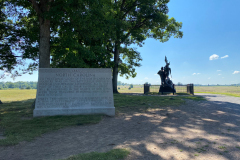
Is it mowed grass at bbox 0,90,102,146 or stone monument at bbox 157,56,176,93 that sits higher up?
stone monument at bbox 157,56,176,93

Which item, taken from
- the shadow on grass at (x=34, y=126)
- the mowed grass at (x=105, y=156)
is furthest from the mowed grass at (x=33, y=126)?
the mowed grass at (x=105, y=156)

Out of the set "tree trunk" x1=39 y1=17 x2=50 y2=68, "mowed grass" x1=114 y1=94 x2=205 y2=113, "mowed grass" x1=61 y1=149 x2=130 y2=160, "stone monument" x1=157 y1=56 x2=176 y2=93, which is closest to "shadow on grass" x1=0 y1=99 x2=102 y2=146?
"mowed grass" x1=61 y1=149 x2=130 y2=160

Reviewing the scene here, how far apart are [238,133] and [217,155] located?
7.03 ft

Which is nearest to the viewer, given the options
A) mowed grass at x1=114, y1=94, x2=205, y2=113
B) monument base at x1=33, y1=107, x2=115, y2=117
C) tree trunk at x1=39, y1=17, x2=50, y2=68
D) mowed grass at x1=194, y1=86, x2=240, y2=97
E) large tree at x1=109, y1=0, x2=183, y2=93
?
monument base at x1=33, y1=107, x2=115, y2=117

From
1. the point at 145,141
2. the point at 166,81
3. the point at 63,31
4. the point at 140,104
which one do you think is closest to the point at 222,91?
the point at 166,81

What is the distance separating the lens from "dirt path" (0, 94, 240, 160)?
3.71m

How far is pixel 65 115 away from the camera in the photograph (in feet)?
25.6

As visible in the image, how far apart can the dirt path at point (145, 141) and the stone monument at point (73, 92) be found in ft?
5.98

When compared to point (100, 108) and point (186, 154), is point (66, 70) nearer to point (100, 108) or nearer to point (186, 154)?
point (100, 108)

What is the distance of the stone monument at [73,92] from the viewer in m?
7.93

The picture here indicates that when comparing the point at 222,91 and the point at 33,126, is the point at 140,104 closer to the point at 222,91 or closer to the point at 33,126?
the point at 33,126

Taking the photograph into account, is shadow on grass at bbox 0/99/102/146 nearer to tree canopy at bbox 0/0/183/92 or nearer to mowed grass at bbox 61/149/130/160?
mowed grass at bbox 61/149/130/160

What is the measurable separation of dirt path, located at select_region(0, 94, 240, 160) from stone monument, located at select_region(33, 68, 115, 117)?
5.98ft

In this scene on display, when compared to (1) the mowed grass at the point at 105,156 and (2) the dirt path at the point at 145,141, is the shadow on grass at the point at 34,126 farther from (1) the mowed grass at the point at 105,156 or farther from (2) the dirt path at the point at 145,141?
(1) the mowed grass at the point at 105,156
